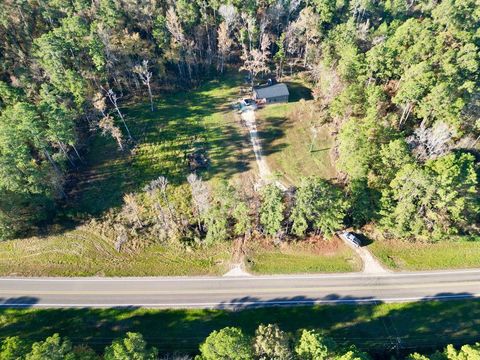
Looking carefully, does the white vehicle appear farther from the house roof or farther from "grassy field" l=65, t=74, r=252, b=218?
"grassy field" l=65, t=74, r=252, b=218

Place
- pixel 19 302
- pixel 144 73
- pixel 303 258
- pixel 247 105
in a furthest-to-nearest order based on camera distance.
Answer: pixel 247 105 < pixel 144 73 < pixel 303 258 < pixel 19 302

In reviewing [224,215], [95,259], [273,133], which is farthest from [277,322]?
[273,133]

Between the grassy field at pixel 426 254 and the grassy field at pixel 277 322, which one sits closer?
the grassy field at pixel 277 322

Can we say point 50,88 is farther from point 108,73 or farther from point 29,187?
point 29,187

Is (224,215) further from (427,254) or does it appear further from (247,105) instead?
(427,254)

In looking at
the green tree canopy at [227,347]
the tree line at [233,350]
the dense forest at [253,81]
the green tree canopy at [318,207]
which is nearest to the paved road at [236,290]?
the dense forest at [253,81]

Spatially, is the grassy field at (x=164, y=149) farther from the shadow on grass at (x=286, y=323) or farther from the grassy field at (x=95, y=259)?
the shadow on grass at (x=286, y=323)

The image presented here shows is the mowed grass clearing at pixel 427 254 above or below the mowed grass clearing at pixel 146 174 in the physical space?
below
